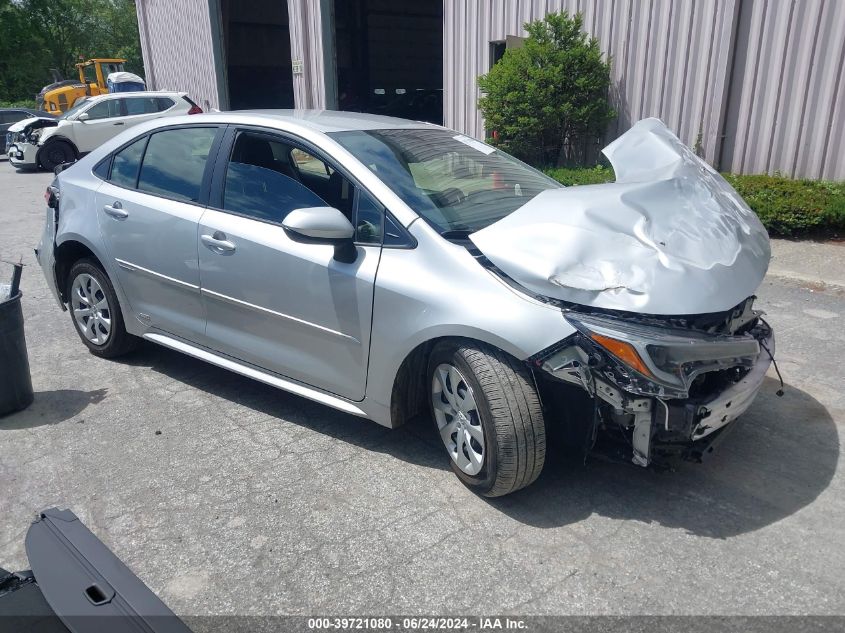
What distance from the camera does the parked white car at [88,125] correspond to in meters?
17.6

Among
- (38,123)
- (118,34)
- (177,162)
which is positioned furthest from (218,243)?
(118,34)

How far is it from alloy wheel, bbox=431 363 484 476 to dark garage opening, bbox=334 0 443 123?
898 inches

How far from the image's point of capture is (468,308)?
10.2 ft

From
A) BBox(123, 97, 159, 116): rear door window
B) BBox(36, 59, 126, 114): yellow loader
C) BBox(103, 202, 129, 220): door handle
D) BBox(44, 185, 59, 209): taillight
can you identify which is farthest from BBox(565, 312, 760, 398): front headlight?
BBox(36, 59, 126, 114): yellow loader

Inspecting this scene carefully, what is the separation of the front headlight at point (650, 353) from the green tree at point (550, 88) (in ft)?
25.5

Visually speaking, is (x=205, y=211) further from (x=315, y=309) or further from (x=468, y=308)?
(x=468, y=308)

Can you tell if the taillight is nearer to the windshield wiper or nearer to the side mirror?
the side mirror

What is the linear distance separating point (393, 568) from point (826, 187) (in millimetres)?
7153

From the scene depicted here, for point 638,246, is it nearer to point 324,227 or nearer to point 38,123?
point 324,227

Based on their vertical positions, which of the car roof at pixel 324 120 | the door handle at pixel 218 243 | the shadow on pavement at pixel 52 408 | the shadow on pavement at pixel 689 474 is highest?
the car roof at pixel 324 120

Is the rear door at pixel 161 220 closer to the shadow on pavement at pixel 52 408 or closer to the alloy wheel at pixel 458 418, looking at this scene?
the shadow on pavement at pixel 52 408

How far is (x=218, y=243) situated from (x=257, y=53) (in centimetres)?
2571

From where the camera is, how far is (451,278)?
10.6 feet

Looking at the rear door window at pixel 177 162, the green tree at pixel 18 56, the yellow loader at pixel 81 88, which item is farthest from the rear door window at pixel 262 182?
the green tree at pixel 18 56
